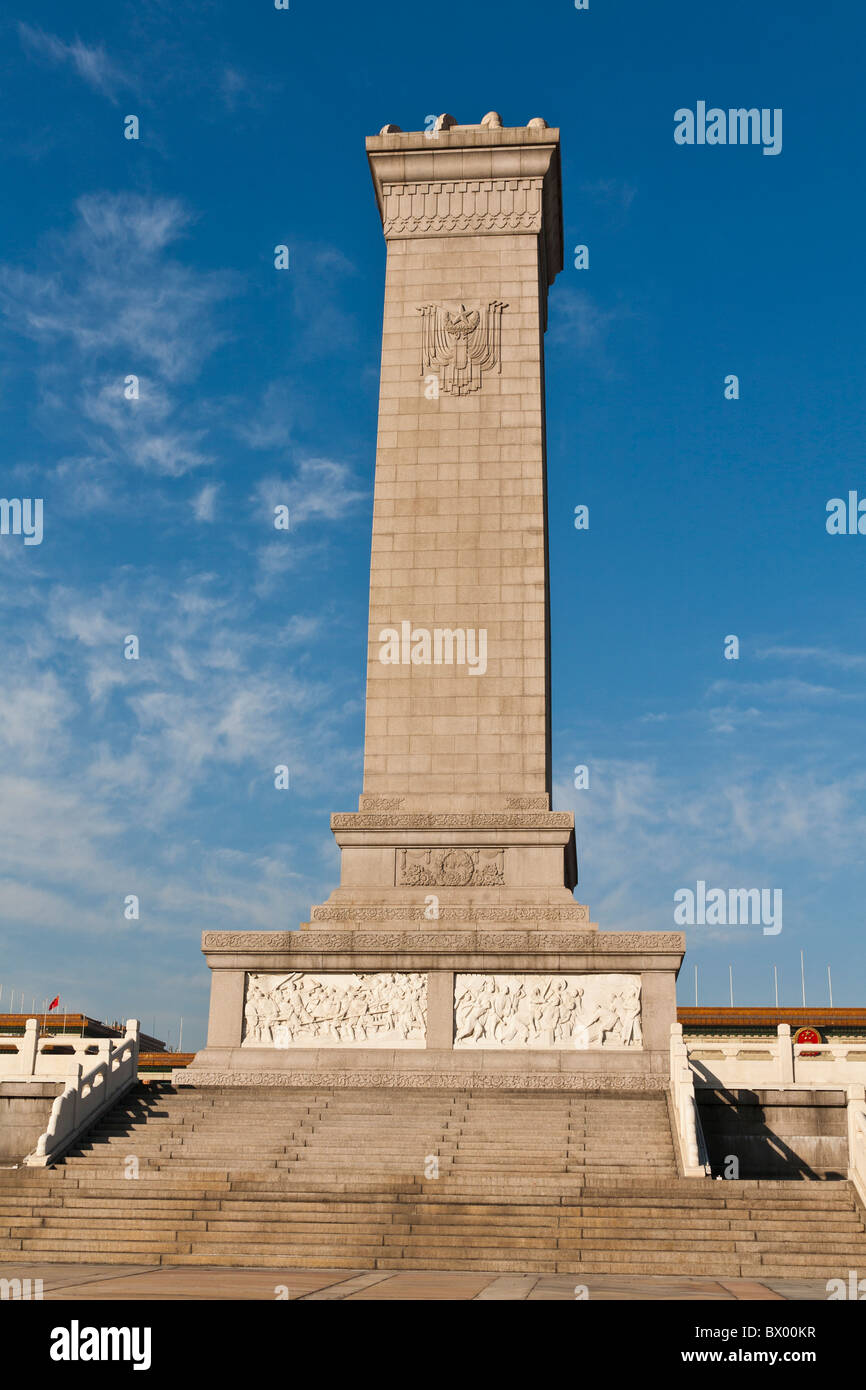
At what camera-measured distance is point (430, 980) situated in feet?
71.8

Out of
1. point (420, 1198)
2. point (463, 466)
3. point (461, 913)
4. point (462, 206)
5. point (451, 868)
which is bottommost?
point (420, 1198)

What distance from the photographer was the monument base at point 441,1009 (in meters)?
21.1

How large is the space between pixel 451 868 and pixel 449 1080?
444 centimetres

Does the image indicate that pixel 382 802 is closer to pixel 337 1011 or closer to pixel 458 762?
pixel 458 762

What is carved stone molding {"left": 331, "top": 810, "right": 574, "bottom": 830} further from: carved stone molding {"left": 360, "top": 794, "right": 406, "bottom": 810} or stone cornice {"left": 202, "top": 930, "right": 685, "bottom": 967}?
stone cornice {"left": 202, "top": 930, "right": 685, "bottom": 967}

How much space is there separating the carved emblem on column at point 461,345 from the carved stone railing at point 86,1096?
1509cm

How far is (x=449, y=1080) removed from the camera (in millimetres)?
20781

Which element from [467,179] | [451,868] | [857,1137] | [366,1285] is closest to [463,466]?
[467,179]

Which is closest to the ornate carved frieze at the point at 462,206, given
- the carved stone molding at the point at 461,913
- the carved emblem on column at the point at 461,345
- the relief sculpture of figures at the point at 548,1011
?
the carved emblem on column at the point at 461,345

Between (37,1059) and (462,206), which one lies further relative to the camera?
(462,206)

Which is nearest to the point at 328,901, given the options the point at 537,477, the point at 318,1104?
the point at 318,1104

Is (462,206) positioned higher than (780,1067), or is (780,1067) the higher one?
(462,206)

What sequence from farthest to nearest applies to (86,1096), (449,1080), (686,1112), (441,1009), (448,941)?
(448,941) < (441,1009) < (449,1080) < (86,1096) < (686,1112)

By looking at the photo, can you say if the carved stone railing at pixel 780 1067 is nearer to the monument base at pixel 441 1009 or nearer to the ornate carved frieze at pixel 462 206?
the monument base at pixel 441 1009
